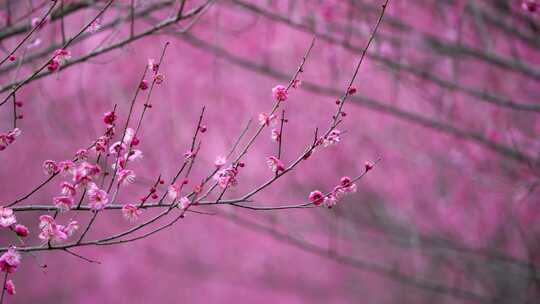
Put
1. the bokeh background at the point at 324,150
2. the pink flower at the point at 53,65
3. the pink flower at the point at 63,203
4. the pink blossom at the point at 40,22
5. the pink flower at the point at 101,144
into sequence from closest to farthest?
1. the pink flower at the point at 63,203
2. the pink flower at the point at 101,144
3. the pink blossom at the point at 40,22
4. the pink flower at the point at 53,65
5. the bokeh background at the point at 324,150

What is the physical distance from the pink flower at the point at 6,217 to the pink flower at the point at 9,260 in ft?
0.29

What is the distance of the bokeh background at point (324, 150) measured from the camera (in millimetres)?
4133

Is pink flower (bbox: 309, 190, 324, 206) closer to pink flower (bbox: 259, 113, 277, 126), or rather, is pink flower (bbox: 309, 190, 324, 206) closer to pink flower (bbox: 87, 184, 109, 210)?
pink flower (bbox: 259, 113, 277, 126)

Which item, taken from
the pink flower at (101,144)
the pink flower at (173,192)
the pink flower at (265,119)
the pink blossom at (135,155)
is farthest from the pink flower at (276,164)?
the pink flower at (101,144)

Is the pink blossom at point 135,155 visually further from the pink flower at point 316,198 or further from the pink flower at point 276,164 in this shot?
the pink flower at point 316,198

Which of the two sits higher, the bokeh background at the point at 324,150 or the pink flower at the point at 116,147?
the bokeh background at the point at 324,150

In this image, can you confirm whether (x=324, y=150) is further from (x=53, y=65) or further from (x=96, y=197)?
(x=96, y=197)

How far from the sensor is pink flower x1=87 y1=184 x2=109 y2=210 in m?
1.98

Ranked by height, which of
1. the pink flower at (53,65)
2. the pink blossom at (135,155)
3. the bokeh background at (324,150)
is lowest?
the pink blossom at (135,155)

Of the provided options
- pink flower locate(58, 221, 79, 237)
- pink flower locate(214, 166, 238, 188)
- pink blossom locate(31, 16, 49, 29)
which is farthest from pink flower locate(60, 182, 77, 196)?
pink blossom locate(31, 16, 49, 29)

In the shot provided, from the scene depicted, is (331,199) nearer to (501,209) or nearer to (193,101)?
(501,209)

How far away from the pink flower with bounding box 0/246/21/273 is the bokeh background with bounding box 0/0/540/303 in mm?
1341

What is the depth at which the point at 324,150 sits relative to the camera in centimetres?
689

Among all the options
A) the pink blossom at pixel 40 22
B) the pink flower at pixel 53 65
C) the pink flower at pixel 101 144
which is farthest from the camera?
the pink flower at pixel 53 65
